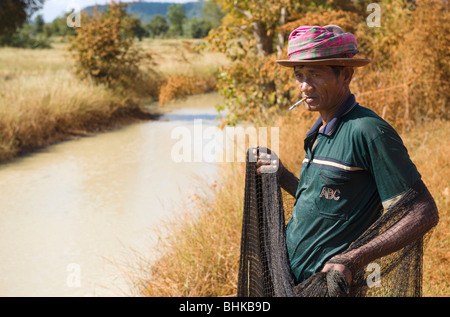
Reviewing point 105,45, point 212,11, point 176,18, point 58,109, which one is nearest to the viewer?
point 58,109

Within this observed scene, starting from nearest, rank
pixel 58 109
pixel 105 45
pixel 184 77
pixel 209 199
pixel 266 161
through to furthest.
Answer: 1. pixel 266 161
2. pixel 209 199
3. pixel 58 109
4. pixel 105 45
5. pixel 184 77

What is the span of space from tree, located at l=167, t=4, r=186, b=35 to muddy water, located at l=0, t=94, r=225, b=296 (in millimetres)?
66478

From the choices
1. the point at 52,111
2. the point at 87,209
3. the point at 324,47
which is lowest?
the point at 87,209

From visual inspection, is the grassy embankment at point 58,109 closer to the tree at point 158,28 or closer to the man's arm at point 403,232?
the man's arm at point 403,232

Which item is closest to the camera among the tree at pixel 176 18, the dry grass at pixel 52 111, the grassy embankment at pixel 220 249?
the grassy embankment at pixel 220 249

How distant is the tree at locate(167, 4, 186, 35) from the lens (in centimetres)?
7704

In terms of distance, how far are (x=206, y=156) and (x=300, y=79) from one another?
9.34 metres

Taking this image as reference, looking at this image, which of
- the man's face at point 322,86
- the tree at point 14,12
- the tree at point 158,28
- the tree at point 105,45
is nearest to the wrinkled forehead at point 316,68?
the man's face at point 322,86

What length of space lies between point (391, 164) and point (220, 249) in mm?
3371

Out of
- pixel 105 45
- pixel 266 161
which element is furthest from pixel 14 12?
pixel 266 161

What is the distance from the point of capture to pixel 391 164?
1562mm

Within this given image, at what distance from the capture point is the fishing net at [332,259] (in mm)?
1581

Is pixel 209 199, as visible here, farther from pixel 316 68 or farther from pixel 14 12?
pixel 14 12
